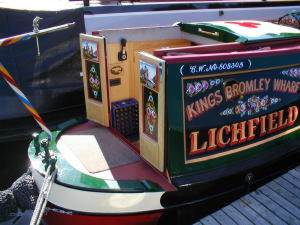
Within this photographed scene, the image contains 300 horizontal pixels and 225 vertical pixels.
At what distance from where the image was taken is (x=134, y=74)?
5.39 m

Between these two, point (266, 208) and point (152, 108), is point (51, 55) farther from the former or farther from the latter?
point (266, 208)

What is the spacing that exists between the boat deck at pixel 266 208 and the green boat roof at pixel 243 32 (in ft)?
5.75

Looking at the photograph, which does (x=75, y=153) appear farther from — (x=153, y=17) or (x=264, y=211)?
(x=153, y=17)

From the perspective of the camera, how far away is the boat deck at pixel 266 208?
4119 millimetres

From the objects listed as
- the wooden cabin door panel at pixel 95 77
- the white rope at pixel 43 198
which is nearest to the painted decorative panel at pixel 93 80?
the wooden cabin door panel at pixel 95 77

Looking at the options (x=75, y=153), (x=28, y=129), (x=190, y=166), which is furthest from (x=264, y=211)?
(x=28, y=129)

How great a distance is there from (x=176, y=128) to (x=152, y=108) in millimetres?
362

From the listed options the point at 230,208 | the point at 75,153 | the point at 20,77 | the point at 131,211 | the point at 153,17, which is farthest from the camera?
the point at 153,17

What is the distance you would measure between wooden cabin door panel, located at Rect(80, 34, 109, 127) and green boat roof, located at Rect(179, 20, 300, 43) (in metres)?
1.35

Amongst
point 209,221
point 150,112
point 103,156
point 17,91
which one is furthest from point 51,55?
point 209,221

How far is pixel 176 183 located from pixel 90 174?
933 millimetres

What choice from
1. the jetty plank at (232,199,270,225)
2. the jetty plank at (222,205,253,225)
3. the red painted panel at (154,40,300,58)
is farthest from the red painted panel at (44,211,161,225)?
the red painted panel at (154,40,300,58)

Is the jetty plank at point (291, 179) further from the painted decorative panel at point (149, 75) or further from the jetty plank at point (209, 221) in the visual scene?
the painted decorative panel at point (149, 75)

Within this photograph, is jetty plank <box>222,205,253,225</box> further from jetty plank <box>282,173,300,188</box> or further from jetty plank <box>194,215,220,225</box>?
jetty plank <box>282,173,300,188</box>
